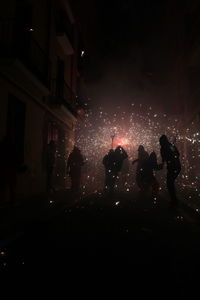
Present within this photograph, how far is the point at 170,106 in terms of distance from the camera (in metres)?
31.3

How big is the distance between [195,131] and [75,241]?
779 inches

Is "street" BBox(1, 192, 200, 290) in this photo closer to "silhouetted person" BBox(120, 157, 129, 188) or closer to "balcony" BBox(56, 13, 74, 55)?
"silhouetted person" BBox(120, 157, 129, 188)

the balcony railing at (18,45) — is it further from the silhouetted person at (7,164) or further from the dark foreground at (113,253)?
the dark foreground at (113,253)

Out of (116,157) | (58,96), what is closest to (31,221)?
(116,157)

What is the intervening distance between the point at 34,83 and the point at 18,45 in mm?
1915

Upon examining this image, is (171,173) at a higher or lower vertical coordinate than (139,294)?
higher

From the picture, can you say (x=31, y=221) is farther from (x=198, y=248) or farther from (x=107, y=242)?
(x=198, y=248)

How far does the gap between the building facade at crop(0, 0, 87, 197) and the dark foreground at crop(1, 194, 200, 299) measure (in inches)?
153

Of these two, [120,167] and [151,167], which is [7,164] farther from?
[120,167]

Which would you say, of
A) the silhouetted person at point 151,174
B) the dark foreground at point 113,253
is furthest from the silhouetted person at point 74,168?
the dark foreground at point 113,253

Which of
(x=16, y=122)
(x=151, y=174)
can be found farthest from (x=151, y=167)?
(x=16, y=122)

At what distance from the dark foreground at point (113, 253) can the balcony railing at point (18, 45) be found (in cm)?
582

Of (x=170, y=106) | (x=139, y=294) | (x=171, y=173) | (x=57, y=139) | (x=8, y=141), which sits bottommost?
(x=139, y=294)

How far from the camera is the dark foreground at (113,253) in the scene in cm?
315
